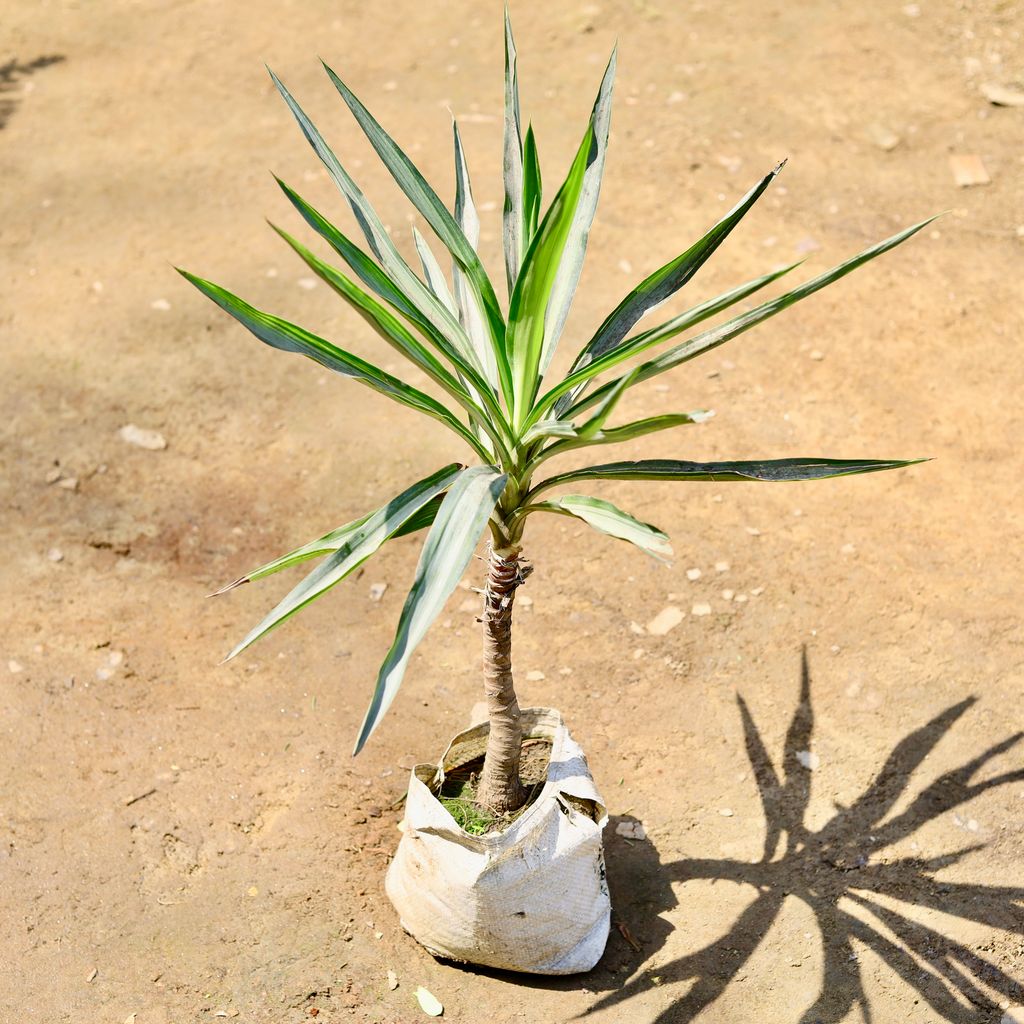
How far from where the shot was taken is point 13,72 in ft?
21.2

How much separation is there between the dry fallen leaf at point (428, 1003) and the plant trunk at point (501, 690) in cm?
45

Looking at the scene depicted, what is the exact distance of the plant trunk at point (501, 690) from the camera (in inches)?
99.2

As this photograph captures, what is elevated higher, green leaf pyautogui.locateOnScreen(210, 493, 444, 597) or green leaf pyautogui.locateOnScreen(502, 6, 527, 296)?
green leaf pyautogui.locateOnScreen(502, 6, 527, 296)

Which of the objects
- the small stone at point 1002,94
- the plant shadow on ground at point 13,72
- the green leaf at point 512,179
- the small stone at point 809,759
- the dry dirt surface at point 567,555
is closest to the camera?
the green leaf at point 512,179

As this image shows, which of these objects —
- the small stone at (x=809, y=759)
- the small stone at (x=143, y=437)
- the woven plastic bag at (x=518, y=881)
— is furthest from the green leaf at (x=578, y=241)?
the small stone at (x=143, y=437)

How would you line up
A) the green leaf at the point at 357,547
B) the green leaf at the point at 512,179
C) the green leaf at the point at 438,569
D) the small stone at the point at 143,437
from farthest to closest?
the small stone at the point at 143,437 < the green leaf at the point at 512,179 < the green leaf at the point at 357,547 < the green leaf at the point at 438,569

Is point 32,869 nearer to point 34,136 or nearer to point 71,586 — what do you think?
point 71,586

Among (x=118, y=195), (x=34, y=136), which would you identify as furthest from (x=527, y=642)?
(x=34, y=136)

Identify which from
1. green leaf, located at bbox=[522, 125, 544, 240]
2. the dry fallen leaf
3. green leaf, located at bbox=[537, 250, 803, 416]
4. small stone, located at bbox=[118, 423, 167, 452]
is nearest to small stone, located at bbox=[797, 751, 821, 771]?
the dry fallen leaf

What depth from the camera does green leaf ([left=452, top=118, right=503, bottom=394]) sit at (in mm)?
2416

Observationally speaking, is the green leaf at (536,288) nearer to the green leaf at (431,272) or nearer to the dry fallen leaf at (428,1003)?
the green leaf at (431,272)

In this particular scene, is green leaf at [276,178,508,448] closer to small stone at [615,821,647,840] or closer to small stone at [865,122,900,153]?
small stone at [615,821,647,840]

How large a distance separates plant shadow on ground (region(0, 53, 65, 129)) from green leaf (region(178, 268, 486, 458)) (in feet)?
15.5

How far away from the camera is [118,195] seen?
5.62 meters
